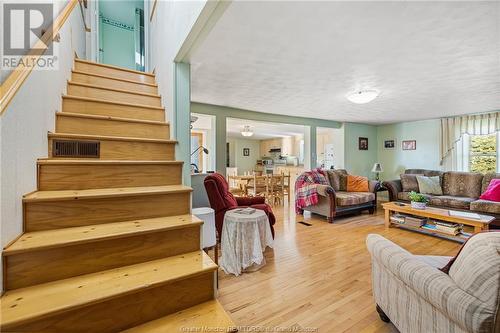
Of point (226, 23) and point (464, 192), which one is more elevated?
point (226, 23)

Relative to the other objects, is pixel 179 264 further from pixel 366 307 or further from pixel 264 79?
pixel 264 79

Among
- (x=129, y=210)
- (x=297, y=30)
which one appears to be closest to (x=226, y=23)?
(x=297, y=30)

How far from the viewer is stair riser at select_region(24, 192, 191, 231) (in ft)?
4.05

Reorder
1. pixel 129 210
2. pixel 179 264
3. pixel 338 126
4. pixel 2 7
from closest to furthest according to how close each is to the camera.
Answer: pixel 2 7 < pixel 179 264 < pixel 129 210 < pixel 338 126

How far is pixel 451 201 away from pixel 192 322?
5072 mm

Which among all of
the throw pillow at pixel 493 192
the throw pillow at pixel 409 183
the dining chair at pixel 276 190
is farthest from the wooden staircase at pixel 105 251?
the throw pillow at pixel 409 183

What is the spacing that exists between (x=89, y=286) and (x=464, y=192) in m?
6.18

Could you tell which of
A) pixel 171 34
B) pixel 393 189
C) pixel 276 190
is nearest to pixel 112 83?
pixel 171 34

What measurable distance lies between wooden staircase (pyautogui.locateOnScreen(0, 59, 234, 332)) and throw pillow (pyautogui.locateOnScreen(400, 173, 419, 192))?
5244mm

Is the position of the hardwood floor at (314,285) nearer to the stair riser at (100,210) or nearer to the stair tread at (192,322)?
the stair tread at (192,322)

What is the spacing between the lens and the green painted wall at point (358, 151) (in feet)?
20.8

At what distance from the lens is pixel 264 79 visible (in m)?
3.11

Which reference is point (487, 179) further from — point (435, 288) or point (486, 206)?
point (435, 288)

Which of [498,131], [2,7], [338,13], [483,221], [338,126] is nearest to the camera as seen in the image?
[2,7]
